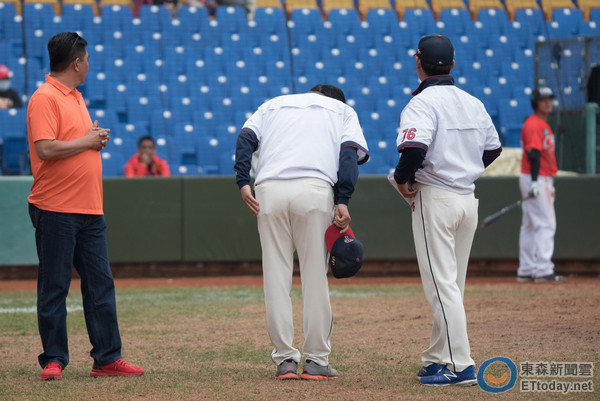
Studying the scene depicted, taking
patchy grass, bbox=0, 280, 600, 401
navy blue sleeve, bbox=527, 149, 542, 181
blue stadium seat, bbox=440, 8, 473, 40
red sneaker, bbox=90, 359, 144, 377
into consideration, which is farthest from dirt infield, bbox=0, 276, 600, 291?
blue stadium seat, bbox=440, 8, 473, 40

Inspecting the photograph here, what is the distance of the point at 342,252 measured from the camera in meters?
5.04

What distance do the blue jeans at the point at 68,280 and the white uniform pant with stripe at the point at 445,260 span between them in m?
2.03

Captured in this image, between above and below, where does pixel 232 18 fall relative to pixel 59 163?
above

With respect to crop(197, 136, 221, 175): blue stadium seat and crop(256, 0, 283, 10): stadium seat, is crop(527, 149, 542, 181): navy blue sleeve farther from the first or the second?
crop(256, 0, 283, 10): stadium seat

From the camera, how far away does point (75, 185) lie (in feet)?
16.9

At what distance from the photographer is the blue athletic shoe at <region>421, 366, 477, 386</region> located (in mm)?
4891

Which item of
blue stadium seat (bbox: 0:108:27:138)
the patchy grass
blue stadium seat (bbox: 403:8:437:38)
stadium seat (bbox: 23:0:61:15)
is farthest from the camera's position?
blue stadium seat (bbox: 403:8:437:38)

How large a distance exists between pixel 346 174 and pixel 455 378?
1404 millimetres

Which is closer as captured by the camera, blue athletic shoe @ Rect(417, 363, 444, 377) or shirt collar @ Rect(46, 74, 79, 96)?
blue athletic shoe @ Rect(417, 363, 444, 377)

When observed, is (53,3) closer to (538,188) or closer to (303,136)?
(538,188)

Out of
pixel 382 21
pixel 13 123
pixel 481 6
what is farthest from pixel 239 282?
pixel 481 6

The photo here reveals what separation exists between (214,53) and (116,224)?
5599 mm

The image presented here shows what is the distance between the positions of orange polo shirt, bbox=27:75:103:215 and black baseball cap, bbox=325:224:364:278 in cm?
152

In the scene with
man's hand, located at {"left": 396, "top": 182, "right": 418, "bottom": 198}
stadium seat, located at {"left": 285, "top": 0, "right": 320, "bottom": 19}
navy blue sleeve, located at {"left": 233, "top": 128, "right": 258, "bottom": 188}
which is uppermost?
stadium seat, located at {"left": 285, "top": 0, "right": 320, "bottom": 19}
